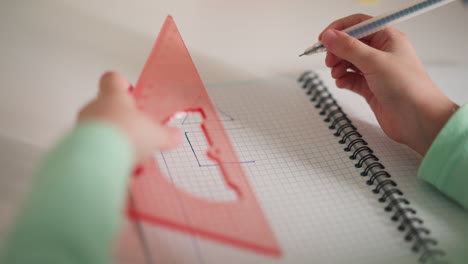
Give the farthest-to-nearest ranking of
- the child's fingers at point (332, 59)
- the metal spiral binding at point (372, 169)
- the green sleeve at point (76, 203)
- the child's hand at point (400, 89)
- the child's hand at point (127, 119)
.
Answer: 1. the child's fingers at point (332, 59)
2. the child's hand at point (400, 89)
3. the metal spiral binding at point (372, 169)
4. the child's hand at point (127, 119)
5. the green sleeve at point (76, 203)

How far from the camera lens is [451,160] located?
0.71 m

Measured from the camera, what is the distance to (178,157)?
0.71m

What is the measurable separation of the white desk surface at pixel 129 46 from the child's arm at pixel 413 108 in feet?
0.64

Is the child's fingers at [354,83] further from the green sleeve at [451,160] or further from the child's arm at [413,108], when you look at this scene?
the green sleeve at [451,160]

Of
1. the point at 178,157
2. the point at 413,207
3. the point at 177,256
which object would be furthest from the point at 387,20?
the point at 177,256

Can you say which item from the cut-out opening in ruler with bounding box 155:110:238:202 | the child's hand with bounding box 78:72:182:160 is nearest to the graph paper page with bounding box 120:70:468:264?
A: the cut-out opening in ruler with bounding box 155:110:238:202

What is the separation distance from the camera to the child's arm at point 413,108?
713 mm

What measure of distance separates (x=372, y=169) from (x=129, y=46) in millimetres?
557

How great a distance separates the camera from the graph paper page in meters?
0.59

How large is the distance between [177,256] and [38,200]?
204mm

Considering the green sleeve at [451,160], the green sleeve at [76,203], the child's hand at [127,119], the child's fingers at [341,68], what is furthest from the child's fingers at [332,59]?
the green sleeve at [76,203]

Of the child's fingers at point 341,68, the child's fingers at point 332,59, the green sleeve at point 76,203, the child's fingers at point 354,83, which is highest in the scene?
the child's fingers at point 332,59

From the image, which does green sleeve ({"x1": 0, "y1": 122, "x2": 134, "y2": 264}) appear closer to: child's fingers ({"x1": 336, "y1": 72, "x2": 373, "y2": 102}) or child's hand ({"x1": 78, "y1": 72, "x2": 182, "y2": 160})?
child's hand ({"x1": 78, "y1": 72, "x2": 182, "y2": 160})

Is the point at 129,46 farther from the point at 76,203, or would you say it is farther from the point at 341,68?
the point at 76,203
